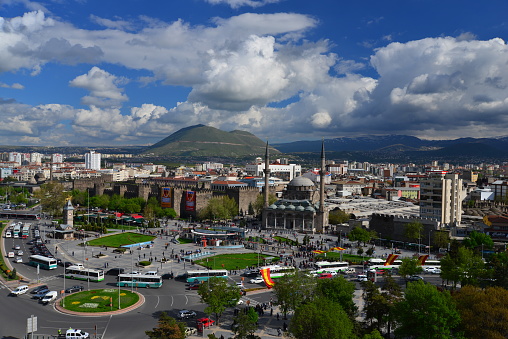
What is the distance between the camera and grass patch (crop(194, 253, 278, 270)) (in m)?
50.6

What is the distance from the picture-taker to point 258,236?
72.8 m

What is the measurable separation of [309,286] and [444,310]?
10002 mm

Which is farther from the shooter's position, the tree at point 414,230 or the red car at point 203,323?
the tree at point 414,230

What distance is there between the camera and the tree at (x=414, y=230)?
201 feet

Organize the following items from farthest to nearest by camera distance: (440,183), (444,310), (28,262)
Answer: (440,183) → (28,262) → (444,310)

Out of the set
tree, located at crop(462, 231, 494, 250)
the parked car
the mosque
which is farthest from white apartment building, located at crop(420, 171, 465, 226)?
the parked car

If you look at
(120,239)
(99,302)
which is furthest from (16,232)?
(99,302)

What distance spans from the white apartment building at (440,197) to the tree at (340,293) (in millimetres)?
44439

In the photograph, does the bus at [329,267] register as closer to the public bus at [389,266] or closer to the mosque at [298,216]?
the public bus at [389,266]

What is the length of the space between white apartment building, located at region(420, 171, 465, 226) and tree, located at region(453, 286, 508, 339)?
1735 inches

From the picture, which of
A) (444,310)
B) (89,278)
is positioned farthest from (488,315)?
(89,278)

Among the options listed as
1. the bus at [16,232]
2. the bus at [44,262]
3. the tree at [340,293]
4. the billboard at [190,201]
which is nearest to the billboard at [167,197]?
the billboard at [190,201]

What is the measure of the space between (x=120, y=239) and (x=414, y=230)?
4534 centimetres

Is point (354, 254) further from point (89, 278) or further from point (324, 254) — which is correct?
point (89, 278)
